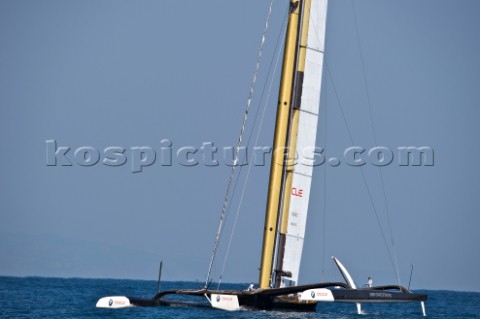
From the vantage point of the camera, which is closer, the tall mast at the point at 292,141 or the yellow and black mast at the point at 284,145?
the yellow and black mast at the point at 284,145

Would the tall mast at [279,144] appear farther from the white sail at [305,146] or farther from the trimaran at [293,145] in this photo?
the white sail at [305,146]

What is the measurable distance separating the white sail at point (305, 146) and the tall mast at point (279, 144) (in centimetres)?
56

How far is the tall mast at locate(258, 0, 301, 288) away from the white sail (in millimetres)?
556

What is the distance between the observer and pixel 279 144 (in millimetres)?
34125

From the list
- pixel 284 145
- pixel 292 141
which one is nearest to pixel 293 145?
pixel 292 141

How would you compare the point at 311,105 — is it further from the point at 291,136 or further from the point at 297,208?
the point at 297,208

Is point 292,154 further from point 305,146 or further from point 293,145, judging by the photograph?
point 305,146

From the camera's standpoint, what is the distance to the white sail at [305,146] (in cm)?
3444

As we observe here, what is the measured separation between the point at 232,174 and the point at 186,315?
5.15 meters

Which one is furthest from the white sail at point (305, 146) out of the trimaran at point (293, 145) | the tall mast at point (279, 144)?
the tall mast at point (279, 144)

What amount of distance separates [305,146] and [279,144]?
1.02m

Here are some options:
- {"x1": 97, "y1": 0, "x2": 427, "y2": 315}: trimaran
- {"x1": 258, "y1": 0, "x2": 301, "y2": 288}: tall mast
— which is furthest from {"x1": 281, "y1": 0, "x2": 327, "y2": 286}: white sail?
{"x1": 258, "y1": 0, "x2": 301, "y2": 288}: tall mast

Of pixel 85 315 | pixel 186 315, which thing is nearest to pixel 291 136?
pixel 186 315

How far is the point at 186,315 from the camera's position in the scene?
34625 millimetres
